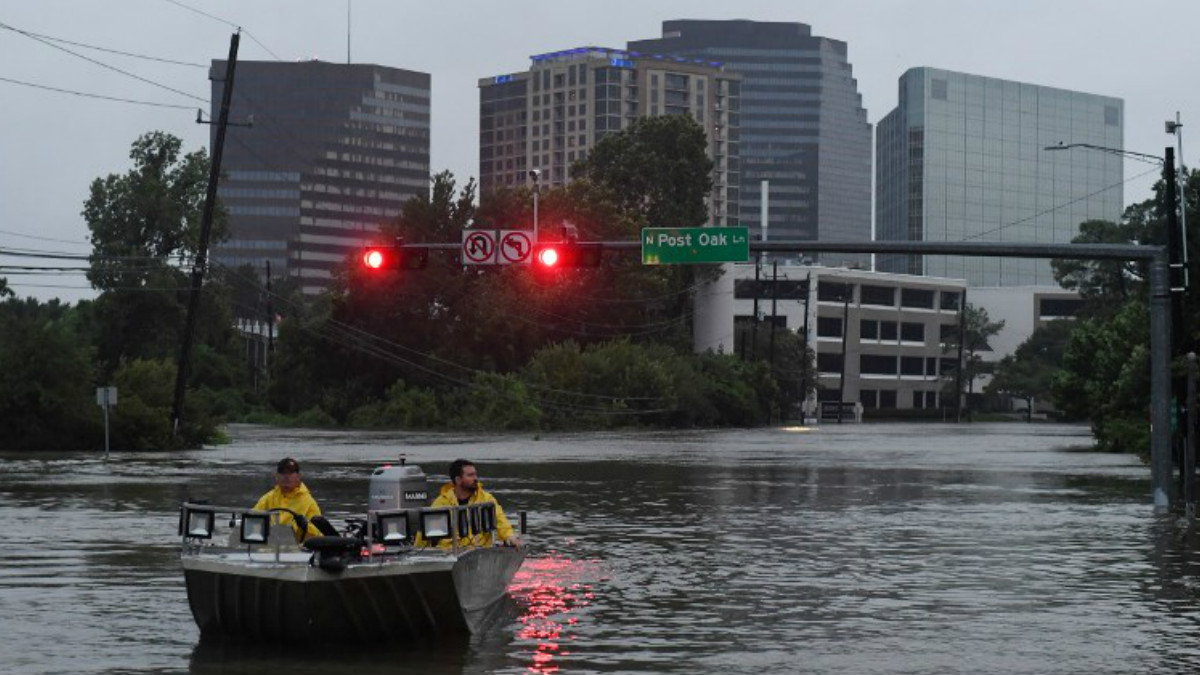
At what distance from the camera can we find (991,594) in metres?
22.9

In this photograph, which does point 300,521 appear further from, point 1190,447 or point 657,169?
point 657,169

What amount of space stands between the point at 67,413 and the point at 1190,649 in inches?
2211

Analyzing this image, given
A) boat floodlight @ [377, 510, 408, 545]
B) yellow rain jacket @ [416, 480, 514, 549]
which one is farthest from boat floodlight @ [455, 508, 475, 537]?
boat floodlight @ [377, 510, 408, 545]

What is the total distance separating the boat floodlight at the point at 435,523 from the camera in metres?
17.6

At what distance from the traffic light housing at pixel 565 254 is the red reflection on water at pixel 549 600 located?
11.5 metres

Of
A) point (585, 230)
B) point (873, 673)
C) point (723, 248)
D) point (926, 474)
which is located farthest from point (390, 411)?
point (873, 673)

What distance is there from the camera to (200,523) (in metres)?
17.7

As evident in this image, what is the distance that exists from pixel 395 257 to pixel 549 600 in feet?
59.2

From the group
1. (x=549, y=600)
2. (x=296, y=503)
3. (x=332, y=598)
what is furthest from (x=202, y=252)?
(x=332, y=598)

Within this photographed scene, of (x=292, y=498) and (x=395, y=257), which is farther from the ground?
(x=395, y=257)

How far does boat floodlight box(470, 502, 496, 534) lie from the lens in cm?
1878

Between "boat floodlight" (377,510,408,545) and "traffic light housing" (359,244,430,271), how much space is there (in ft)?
70.5

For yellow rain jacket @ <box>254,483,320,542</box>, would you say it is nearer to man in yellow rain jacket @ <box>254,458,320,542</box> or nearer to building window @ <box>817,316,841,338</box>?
man in yellow rain jacket @ <box>254,458,320,542</box>

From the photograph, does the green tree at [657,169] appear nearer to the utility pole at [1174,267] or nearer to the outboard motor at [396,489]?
the utility pole at [1174,267]
